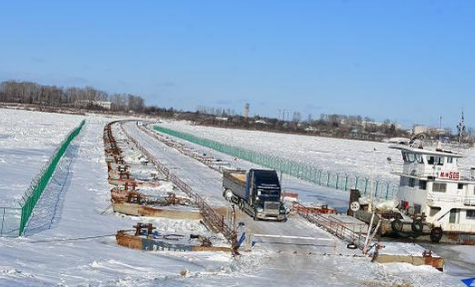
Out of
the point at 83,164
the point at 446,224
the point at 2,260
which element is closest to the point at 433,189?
the point at 446,224

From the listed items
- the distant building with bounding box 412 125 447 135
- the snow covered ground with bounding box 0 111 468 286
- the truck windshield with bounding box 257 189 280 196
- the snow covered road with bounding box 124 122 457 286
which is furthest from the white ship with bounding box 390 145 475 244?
the snow covered ground with bounding box 0 111 468 286

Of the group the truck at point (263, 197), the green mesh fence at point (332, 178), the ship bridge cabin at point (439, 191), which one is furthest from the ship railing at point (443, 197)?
the green mesh fence at point (332, 178)

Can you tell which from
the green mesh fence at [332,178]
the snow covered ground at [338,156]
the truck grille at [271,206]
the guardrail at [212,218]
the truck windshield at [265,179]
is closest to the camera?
the guardrail at [212,218]

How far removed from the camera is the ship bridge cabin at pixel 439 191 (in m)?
34.5

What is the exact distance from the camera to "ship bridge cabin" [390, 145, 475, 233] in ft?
113

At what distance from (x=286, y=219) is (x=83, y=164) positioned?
26119mm

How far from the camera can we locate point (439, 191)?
3506 centimetres

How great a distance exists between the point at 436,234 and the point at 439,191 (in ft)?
10.3

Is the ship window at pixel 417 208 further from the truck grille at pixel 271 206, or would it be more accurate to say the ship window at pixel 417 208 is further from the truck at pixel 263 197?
the truck grille at pixel 271 206

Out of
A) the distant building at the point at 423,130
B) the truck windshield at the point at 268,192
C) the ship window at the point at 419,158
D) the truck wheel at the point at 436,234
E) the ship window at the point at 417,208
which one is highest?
the distant building at the point at 423,130

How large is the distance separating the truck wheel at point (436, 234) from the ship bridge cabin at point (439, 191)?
3.44 feet

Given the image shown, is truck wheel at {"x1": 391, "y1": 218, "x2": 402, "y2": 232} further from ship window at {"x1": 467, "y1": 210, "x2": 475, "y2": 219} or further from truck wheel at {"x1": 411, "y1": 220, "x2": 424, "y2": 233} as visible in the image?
ship window at {"x1": 467, "y1": 210, "x2": 475, "y2": 219}

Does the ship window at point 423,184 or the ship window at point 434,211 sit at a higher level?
the ship window at point 423,184

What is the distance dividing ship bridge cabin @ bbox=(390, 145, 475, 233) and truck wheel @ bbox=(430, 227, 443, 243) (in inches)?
41.3
